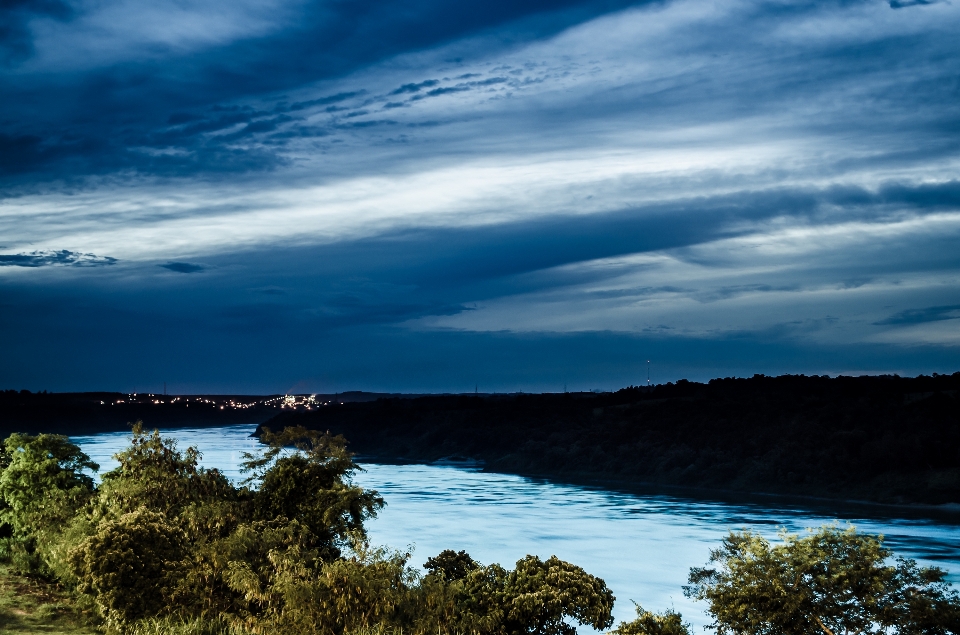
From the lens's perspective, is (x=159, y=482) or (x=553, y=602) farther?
(x=159, y=482)

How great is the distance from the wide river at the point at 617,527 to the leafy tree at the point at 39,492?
2560 cm

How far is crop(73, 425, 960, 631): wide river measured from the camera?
52.8 meters

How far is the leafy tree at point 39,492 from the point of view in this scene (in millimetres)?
22250

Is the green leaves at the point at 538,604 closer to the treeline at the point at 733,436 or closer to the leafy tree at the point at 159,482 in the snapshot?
the leafy tree at the point at 159,482

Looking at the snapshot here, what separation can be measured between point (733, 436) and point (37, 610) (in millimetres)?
81444

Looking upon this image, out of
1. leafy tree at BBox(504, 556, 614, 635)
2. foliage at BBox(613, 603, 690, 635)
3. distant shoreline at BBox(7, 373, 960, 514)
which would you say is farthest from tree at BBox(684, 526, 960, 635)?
distant shoreline at BBox(7, 373, 960, 514)

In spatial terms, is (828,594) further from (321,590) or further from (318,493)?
(318,493)

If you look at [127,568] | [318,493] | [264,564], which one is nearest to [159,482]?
[318,493]

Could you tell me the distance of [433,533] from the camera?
63281mm

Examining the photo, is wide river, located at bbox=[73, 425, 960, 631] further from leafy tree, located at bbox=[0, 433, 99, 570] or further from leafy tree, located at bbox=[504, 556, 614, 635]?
leafy tree, located at bbox=[0, 433, 99, 570]

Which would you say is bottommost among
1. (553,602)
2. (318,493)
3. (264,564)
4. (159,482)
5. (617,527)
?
(617,527)

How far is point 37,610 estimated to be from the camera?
17.8 m

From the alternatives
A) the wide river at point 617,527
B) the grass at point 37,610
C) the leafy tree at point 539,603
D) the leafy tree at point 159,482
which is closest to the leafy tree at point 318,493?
the leafy tree at point 159,482

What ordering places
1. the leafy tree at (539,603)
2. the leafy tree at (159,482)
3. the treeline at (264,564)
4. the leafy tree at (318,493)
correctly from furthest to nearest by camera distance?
1. the leafy tree at (159,482)
2. the leafy tree at (318,493)
3. the leafy tree at (539,603)
4. the treeline at (264,564)
